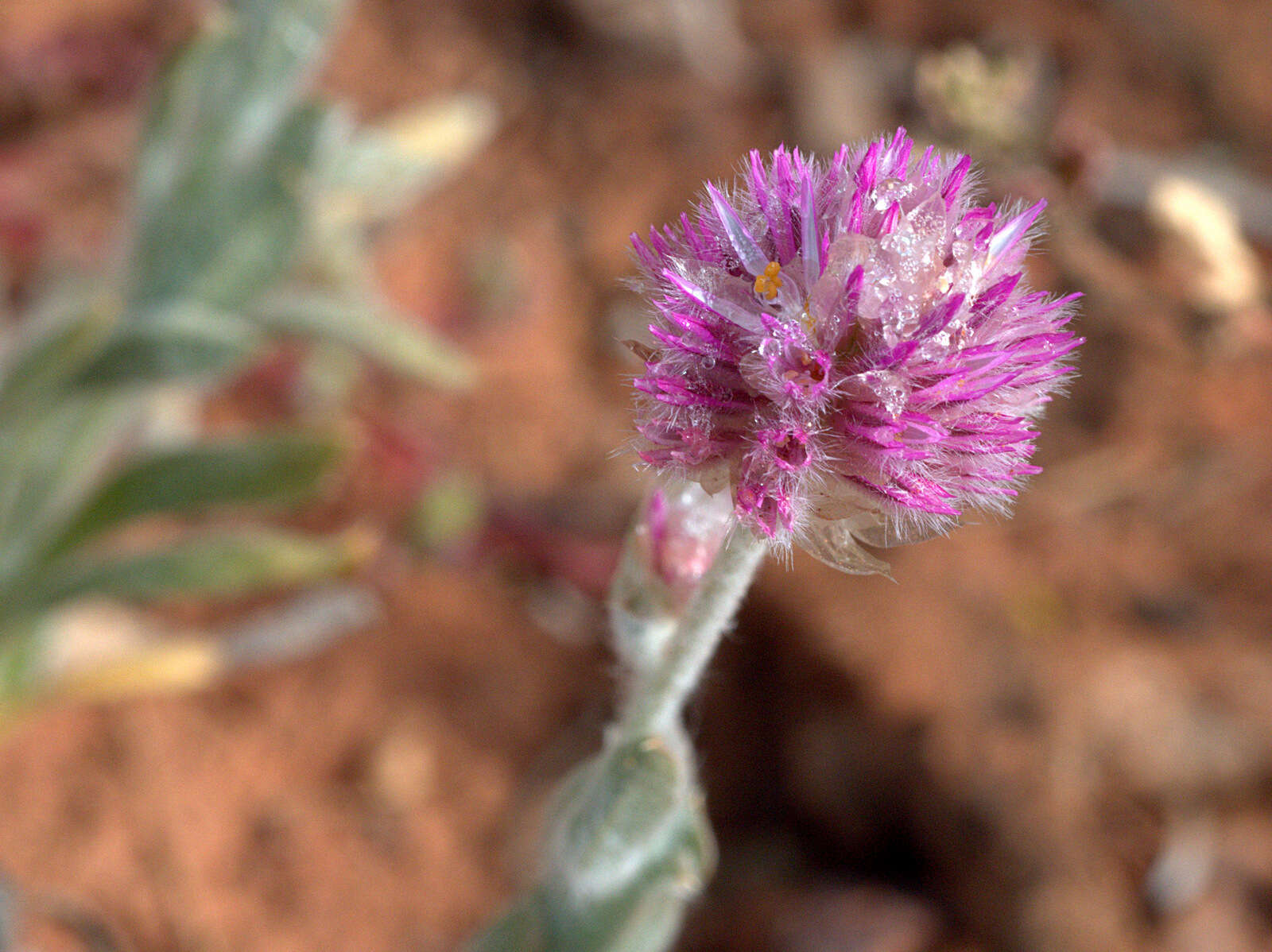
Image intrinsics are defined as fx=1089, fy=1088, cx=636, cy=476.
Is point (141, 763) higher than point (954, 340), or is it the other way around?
point (954, 340)

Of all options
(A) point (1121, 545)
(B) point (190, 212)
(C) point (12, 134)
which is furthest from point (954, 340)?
(C) point (12, 134)

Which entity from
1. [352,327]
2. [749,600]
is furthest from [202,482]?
[749,600]

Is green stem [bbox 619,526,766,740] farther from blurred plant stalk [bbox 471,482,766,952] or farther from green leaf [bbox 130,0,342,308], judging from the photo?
green leaf [bbox 130,0,342,308]

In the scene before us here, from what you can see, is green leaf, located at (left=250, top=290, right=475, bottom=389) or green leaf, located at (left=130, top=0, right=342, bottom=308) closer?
green leaf, located at (left=130, top=0, right=342, bottom=308)

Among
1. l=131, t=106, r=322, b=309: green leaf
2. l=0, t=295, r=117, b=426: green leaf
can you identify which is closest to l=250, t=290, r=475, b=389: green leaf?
l=131, t=106, r=322, b=309: green leaf

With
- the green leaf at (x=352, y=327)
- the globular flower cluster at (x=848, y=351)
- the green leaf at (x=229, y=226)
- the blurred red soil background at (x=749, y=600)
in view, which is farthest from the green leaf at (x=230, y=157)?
the globular flower cluster at (x=848, y=351)

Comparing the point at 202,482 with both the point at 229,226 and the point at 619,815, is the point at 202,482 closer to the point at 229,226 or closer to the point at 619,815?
the point at 229,226

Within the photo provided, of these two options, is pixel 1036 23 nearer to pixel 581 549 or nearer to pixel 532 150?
pixel 532 150
